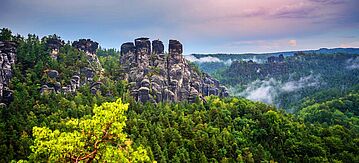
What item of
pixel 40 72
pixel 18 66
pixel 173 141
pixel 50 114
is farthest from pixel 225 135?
pixel 18 66

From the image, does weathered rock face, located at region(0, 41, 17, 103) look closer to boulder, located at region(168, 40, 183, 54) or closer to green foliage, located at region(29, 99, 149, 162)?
boulder, located at region(168, 40, 183, 54)

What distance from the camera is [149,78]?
114 metres

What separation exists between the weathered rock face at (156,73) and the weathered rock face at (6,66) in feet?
125

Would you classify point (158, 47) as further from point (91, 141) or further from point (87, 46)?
point (91, 141)

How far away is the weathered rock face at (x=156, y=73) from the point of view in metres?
109

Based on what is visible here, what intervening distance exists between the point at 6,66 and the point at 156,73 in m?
50.1

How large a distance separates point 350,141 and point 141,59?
78.9 meters

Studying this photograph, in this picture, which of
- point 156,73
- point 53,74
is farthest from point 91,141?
point 156,73

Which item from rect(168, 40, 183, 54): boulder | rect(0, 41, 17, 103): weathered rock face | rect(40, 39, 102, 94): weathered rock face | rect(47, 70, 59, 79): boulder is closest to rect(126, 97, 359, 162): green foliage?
rect(40, 39, 102, 94): weathered rock face

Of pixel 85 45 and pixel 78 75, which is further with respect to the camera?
pixel 85 45

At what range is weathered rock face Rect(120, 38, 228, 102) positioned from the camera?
109m

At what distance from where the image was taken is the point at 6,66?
8950 cm

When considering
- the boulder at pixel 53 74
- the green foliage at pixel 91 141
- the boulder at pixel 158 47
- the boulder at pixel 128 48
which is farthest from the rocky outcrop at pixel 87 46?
the green foliage at pixel 91 141

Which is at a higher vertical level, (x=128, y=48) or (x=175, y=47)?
(x=175, y=47)
